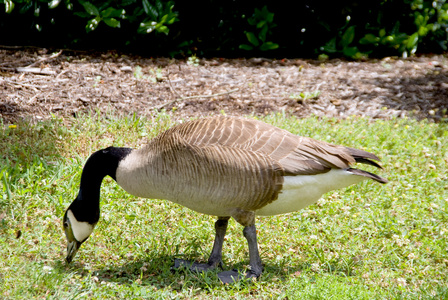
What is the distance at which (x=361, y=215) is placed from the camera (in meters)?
4.81

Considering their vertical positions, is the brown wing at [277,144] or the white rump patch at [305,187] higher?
the brown wing at [277,144]

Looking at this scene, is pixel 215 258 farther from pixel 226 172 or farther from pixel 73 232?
pixel 73 232

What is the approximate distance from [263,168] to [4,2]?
562cm

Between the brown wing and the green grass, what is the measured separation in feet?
2.79

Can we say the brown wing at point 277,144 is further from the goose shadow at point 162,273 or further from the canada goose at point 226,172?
the goose shadow at point 162,273

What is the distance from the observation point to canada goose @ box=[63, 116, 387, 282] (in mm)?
3643

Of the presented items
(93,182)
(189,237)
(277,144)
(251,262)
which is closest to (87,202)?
(93,182)

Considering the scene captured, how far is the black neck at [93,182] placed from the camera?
3922mm

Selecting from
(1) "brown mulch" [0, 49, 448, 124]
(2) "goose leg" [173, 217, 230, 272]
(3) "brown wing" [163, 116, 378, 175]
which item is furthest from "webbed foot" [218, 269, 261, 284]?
(1) "brown mulch" [0, 49, 448, 124]

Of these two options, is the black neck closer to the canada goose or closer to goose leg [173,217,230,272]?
→ the canada goose

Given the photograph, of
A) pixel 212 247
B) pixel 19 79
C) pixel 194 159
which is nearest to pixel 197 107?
pixel 19 79

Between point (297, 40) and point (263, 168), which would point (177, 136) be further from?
point (297, 40)

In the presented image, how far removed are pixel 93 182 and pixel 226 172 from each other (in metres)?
1.13

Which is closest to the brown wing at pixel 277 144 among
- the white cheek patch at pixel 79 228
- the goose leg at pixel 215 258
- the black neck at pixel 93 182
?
the black neck at pixel 93 182
